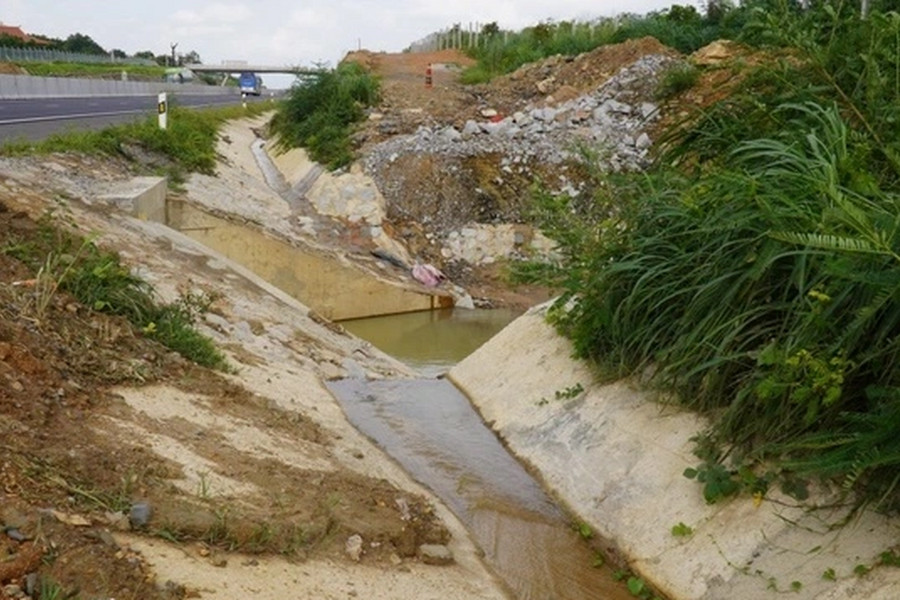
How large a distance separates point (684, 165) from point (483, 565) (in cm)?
450

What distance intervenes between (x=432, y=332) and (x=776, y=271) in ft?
38.6

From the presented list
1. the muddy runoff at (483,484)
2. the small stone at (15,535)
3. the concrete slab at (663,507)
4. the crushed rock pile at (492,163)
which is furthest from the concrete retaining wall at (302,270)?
the small stone at (15,535)

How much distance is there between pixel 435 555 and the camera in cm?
605

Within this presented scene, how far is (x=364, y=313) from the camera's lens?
18.4 meters

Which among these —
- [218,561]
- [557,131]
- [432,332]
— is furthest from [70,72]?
[218,561]

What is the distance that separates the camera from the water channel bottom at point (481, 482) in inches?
250

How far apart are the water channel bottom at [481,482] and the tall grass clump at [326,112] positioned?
14.7m

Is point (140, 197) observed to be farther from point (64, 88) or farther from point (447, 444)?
point (64, 88)

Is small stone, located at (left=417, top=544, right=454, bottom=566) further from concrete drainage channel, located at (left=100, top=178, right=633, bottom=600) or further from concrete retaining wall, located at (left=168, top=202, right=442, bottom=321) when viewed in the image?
concrete retaining wall, located at (left=168, top=202, right=442, bottom=321)

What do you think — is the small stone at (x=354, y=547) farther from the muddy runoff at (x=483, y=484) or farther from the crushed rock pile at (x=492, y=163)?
the crushed rock pile at (x=492, y=163)

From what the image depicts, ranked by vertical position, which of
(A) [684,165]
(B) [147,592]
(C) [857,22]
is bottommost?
(B) [147,592]

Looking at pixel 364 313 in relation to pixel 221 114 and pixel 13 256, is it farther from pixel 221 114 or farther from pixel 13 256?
pixel 221 114

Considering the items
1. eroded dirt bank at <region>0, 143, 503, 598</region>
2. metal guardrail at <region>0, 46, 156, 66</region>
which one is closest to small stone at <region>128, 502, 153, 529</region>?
eroded dirt bank at <region>0, 143, 503, 598</region>

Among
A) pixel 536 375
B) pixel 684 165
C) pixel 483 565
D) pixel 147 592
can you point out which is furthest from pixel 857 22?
pixel 147 592
